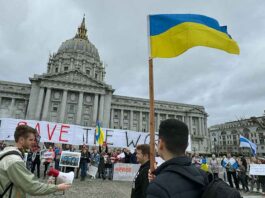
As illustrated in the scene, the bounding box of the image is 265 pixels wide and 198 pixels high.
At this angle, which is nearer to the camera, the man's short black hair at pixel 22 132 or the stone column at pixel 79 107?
the man's short black hair at pixel 22 132

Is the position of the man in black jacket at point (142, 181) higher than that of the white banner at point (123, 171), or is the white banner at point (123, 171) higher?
the man in black jacket at point (142, 181)

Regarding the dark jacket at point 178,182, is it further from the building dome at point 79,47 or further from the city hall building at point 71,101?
the building dome at point 79,47

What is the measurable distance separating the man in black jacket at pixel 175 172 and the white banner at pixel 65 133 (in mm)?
16630

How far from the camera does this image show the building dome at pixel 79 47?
277ft

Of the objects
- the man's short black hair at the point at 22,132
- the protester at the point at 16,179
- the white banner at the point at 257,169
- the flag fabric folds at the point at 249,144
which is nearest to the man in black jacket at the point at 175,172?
the protester at the point at 16,179

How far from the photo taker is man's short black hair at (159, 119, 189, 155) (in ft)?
6.92

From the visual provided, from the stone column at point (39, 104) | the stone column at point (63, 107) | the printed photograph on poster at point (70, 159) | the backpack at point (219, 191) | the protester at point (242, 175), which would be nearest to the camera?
the backpack at point (219, 191)

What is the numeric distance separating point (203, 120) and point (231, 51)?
89985 mm

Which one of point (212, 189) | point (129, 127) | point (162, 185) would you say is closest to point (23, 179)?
point (162, 185)

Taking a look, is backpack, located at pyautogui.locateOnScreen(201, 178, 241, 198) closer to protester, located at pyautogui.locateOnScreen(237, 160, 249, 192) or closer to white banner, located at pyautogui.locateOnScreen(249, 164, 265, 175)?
white banner, located at pyautogui.locateOnScreen(249, 164, 265, 175)

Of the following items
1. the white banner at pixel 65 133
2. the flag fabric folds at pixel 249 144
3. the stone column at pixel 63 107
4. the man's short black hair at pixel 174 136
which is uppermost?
the stone column at pixel 63 107

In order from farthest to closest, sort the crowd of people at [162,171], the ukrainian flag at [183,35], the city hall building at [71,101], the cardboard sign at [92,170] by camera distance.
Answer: the city hall building at [71,101]
the cardboard sign at [92,170]
the ukrainian flag at [183,35]
the crowd of people at [162,171]

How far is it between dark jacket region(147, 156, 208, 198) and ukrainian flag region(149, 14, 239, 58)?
264 cm

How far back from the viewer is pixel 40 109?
196 feet
